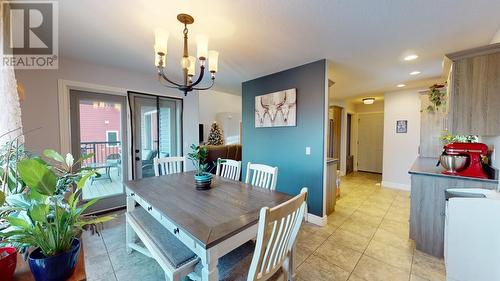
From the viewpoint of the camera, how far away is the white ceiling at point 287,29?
1.54m

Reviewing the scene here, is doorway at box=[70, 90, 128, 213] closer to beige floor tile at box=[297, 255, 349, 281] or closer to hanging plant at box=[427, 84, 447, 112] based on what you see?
beige floor tile at box=[297, 255, 349, 281]

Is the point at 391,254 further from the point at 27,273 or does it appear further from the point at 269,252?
the point at 27,273

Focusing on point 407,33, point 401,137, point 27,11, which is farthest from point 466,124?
point 27,11

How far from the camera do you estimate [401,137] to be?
455 centimetres

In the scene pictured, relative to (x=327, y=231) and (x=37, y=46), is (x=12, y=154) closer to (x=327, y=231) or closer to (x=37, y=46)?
(x=37, y=46)

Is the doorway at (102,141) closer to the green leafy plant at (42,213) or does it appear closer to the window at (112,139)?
the window at (112,139)

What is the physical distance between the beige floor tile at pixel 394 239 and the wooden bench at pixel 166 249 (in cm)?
231

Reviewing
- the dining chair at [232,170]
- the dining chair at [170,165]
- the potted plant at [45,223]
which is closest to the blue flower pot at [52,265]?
the potted plant at [45,223]

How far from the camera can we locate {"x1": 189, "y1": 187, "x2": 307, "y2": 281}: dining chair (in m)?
0.93

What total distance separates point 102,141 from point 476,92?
15.3ft

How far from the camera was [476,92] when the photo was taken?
176cm

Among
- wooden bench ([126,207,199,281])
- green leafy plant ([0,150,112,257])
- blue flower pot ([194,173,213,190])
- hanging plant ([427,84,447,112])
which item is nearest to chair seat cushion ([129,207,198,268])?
wooden bench ([126,207,199,281])

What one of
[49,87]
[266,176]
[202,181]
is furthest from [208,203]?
[49,87]

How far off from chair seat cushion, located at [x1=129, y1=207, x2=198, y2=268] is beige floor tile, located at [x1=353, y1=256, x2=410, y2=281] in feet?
5.25
